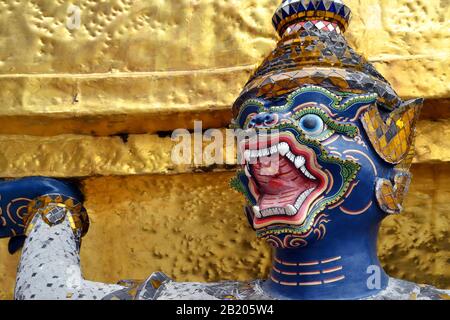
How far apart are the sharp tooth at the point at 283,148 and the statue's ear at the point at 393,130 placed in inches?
7.6

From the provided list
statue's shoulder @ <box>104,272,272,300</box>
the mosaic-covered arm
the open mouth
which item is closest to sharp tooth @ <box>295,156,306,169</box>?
the open mouth

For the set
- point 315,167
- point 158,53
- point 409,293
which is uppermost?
point 158,53

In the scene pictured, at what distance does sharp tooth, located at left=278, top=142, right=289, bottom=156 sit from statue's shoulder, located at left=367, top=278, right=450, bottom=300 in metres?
0.38

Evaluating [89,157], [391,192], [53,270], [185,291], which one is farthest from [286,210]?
[89,157]

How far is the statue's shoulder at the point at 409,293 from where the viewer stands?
4.54 ft

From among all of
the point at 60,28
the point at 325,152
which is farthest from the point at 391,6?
the point at 60,28

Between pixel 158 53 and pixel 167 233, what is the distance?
612 mm

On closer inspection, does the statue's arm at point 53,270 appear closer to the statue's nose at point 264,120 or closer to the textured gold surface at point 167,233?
the textured gold surface at point 167,233

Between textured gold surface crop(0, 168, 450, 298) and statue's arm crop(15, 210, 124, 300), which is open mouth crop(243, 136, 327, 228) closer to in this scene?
statue's arm crop(15, 210, 124, 300)

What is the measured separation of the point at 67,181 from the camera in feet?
6.63

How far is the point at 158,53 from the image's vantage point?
2.11 metres

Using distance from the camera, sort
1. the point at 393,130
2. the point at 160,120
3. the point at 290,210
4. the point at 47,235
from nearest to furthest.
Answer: the point at 290,210 < the point at 393,130 < the point at 47,235 < the point at 160,120

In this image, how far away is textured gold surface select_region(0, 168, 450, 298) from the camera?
2.04 m

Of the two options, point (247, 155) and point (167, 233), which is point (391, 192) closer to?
point (247, 155)
